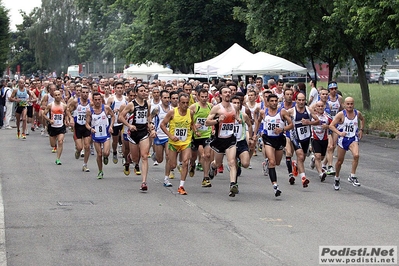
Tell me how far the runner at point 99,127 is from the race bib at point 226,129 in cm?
307

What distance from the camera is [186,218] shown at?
11195 mm

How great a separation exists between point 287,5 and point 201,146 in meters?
17.0

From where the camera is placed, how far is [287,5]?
3078 cm

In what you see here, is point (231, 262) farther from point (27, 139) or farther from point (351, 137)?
point (27, 139)

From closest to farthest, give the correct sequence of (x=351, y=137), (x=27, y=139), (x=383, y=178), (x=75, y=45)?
1. (x=351, y=137)
2. (x=383, y=178)
3. (x=27, y=139)
4. (x=75, y=45)

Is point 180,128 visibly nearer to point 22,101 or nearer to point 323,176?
point 323,176

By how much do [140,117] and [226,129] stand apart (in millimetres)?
1768

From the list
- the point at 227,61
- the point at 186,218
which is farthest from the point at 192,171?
the point at 227,61

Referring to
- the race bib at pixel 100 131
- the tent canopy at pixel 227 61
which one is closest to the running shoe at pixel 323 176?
the race bib at pixel 100 131

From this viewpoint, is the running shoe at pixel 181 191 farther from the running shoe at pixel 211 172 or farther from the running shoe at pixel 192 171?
the running shoe at pixel 192 171

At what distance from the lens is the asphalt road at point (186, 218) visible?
29.1 ft

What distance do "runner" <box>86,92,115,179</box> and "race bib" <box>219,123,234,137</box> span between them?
307 cm

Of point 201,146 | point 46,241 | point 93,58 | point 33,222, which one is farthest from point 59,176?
point 93,58

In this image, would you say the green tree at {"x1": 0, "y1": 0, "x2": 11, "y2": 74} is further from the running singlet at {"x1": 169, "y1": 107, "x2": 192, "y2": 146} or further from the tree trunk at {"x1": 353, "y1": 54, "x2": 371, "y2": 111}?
the running singlet at {"x1": 169, "y1": 107, "x2": 192, "y2": 146}
